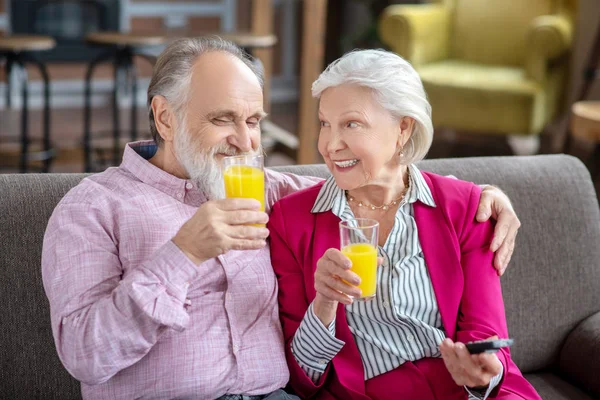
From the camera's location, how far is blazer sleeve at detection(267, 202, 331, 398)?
5.90 feet

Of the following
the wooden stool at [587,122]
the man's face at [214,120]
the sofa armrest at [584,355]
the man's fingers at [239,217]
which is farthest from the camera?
the wooden stool at [587,122]

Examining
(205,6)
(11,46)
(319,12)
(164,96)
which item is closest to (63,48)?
(205,6)

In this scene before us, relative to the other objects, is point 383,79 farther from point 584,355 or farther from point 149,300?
point 584,355

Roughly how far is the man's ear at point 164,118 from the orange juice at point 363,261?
0.51m

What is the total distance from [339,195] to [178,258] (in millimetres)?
442

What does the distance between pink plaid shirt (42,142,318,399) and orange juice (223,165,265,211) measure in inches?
6.1

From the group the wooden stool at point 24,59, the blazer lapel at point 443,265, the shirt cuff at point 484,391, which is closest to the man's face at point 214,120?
the blazer lapel at point 443,265

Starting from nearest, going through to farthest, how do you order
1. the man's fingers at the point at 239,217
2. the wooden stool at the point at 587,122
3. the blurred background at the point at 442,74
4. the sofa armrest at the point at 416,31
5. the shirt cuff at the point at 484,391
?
the man's fingers at the point at 239,217, the shirt cuff at the point at 484,391, the wooden stool at the point at 587,122, the blurred background at the point at 442,74, the sofa armrest at the point at 416,31

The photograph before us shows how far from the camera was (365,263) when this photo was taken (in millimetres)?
1557

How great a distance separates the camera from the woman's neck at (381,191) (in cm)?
183

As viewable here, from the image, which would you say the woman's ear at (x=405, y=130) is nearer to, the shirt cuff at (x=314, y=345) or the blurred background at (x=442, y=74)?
the shirt cuff at (x=314, y=345)

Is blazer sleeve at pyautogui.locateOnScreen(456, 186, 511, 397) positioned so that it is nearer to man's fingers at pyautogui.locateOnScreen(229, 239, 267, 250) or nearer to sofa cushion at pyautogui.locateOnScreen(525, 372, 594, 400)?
sofa cushion at pyautogui.locateOnScreen(525, 372, 594, 400)

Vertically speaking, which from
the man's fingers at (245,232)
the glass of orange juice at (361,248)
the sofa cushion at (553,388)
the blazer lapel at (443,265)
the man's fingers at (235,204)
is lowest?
the sofa cushion at (553,388)

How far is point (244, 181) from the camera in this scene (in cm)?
153
